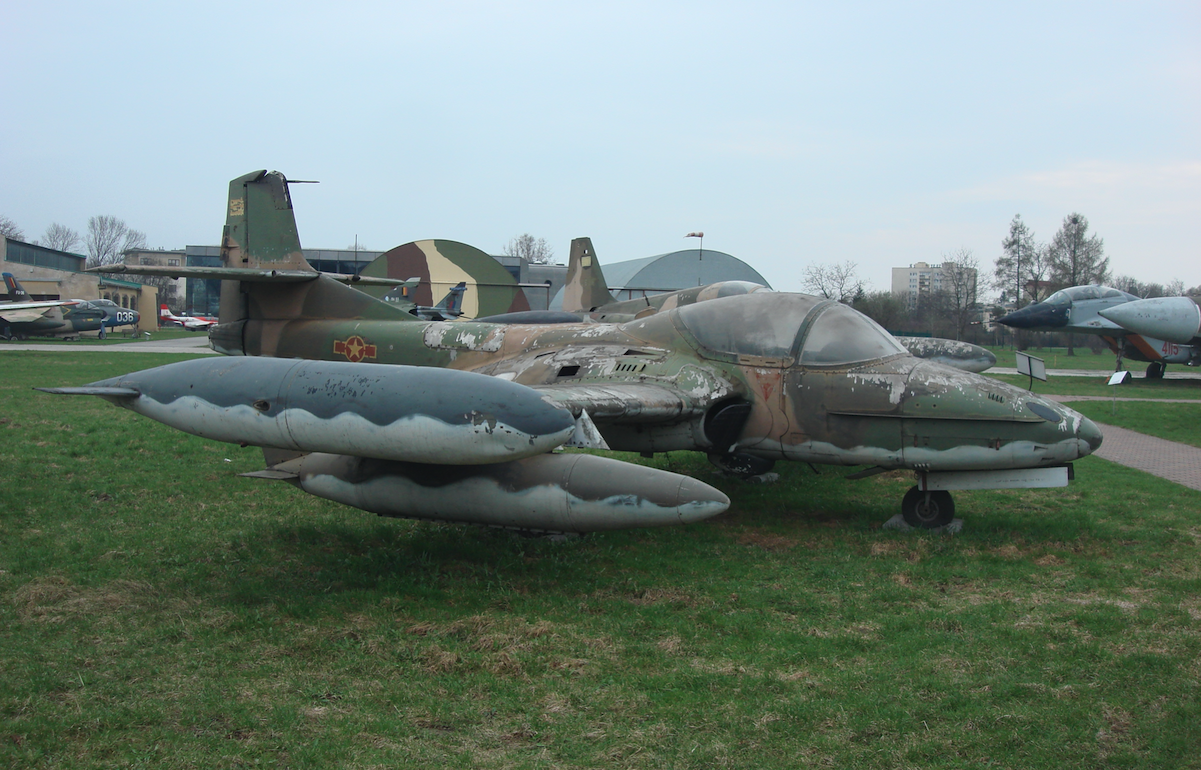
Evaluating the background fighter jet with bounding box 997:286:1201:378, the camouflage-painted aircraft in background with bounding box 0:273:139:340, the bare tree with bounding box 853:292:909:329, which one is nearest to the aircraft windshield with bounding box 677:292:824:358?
the background fighter jet with bounding box 997:286:1201:378

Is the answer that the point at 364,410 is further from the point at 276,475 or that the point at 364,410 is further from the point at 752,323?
the point at 752,323

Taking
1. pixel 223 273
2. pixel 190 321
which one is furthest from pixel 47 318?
pixel 223 273

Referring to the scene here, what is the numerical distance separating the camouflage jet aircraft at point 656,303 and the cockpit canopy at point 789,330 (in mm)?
Answer: 1595

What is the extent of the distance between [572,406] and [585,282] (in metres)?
15.1

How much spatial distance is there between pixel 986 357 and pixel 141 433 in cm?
1240

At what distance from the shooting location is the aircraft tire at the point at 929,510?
7.69 meters

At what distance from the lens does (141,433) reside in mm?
11742

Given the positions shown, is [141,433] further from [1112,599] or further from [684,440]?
[1112,599]

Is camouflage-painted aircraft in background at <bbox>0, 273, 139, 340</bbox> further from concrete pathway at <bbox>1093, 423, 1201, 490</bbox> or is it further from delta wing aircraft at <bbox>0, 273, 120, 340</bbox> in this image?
concrete pathway at <bbox>1093, 423, 1201, 490</bbox>

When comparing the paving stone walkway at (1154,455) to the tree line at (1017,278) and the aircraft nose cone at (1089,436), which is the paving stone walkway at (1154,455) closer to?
the aircraft nose cone at (1089,436)

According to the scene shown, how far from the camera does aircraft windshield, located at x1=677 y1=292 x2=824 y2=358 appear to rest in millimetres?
7719

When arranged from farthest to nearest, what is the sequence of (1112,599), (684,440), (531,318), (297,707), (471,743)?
(531,318) → (684,440) → (1112,599) → (297,707) → (471,743)

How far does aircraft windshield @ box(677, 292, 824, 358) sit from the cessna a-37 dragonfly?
20 mm

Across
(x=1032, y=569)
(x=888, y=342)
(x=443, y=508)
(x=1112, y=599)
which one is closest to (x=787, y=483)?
(x=888, y=342)
